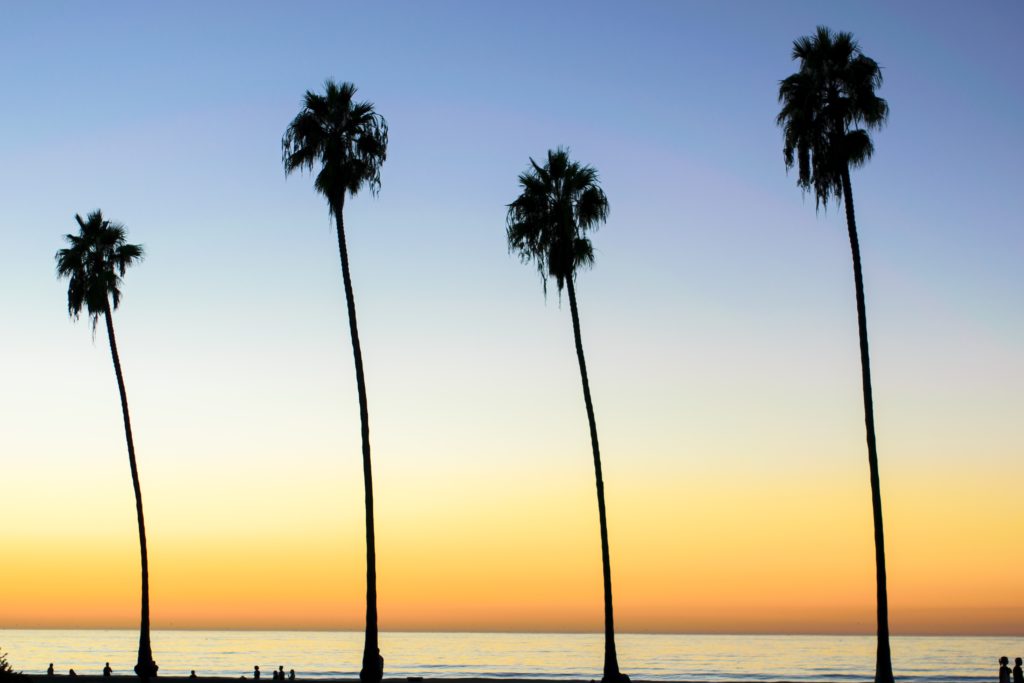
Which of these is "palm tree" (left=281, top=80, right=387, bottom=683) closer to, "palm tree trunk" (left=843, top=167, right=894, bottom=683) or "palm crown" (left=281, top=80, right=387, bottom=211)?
"palm crown" (left=281, top=80, right=387, bottom=211)

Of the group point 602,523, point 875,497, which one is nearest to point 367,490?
point 602,523

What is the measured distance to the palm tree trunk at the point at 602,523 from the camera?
37.7m

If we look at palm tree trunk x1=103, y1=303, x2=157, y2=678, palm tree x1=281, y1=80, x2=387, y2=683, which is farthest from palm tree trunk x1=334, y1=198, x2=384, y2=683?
palm tree trunk x1=103, y1=303, x2=157, y2=678

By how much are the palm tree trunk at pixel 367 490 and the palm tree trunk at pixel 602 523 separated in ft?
25.6

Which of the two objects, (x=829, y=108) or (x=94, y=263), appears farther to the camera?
(x=94, y=263)

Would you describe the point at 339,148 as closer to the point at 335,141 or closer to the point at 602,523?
the point at 335,141

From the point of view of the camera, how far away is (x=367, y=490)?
36781mm

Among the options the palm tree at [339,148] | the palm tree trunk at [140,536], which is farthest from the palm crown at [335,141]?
the palm tree trunk at [140,536]

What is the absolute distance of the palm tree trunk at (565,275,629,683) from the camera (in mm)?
37688

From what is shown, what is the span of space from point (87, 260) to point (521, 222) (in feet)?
73.0

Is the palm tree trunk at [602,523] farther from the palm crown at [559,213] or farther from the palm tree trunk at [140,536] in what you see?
the palm tree trunk at [140,536]

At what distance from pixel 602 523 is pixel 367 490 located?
27.7 feet

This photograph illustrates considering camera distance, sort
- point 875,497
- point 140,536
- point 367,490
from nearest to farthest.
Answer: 1. point 875,497
2. point 367,490
3. point 140,536

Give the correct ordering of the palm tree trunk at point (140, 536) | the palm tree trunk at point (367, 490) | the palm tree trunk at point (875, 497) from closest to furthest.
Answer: the palm tree trunk at point (875, 497)
the palm tree trunk at point (367, 490)
the palm tree trunk at point (140, 536)
